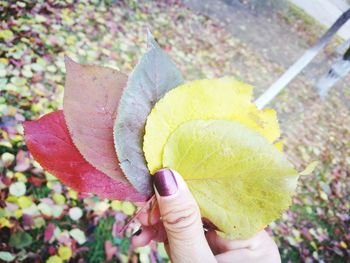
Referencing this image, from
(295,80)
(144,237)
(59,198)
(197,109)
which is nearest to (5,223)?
(59,198)

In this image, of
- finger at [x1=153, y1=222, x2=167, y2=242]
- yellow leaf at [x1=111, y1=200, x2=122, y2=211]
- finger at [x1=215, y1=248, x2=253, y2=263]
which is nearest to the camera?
finger at [x1=215, y1=248, x2=253, y2=263]

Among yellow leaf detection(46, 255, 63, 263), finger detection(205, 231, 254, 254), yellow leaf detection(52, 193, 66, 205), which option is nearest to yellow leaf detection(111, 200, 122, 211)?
yellow leaf detection(52, 193, 66, 205)

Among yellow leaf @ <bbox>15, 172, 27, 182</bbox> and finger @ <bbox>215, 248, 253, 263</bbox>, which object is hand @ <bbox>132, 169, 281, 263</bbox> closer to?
finger @ <bbox>215, 248, 253, 263</bbox>

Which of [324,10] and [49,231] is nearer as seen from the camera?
[49,231]

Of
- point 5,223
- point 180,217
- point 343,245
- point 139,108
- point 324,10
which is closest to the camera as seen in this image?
point 139,108

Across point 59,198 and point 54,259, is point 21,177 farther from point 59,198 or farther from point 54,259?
point 54,259

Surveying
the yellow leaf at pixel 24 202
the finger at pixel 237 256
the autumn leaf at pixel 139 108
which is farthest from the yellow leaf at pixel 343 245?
the autumn leaf at pixel 139 108
